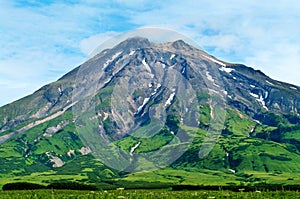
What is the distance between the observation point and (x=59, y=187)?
97.2 metres

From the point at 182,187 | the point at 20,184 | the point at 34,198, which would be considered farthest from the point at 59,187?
the point at 34,198

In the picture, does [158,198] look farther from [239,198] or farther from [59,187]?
Answer: [59,187]

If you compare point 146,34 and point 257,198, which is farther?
point 146,34

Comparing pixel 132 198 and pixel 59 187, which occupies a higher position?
pixel 132 198

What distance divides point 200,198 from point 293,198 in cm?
953

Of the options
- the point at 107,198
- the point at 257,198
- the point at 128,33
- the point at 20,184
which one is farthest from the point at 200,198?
the point at 20,184

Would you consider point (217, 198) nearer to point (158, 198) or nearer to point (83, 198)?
point (158, 198)

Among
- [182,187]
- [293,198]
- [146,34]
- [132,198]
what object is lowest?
[182,187]

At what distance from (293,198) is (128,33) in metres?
60.9

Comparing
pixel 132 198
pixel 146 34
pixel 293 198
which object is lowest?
pixel 293 198

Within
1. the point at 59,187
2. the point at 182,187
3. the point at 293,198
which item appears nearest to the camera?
→ the point at 293,198

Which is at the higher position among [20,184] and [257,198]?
[257,198]

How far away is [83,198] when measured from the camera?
33312 millimetres

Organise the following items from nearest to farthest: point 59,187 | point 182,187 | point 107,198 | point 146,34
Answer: point 107,198 < point 146,34 < point 59,187 < point 182,187
